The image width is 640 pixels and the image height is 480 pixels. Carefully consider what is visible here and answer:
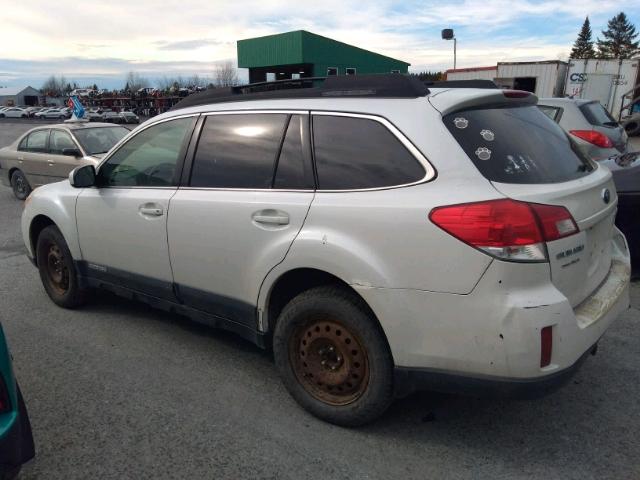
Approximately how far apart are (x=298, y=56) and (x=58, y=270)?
31.7 m

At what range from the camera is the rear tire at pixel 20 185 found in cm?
1098

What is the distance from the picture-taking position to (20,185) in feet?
36.5

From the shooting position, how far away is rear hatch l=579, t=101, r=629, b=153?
26.4 feet

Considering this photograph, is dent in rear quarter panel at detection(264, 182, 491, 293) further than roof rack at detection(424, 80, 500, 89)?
No

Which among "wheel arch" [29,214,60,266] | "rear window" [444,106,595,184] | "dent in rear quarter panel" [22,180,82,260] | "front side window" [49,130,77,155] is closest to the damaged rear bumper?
"rear window" [444,106,595,184]

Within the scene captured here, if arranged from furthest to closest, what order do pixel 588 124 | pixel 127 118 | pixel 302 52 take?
1. pixel 127 118
2. pixel 302 52
3. pixel 588 124

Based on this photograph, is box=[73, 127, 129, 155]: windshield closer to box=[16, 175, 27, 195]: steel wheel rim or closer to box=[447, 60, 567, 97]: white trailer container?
box=[16, 175, 27, 195]: steel wheel rim

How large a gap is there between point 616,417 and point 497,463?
0.87 meters

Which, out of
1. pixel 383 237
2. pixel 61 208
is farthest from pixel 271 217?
pixel 61 208

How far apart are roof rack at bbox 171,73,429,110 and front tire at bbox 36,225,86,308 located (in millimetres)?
1728

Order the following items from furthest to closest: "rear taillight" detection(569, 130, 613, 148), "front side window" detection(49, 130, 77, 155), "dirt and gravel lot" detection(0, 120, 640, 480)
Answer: "front side window" detection(49, 130, 77, 155)
"rear taillight" detection(569, 130, 613, 148)
"dirt and gravel lot" detection(0, 120, 640, 480)

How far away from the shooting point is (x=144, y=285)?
12.9 feet

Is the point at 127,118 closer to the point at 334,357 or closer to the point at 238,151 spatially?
the point at 238,151

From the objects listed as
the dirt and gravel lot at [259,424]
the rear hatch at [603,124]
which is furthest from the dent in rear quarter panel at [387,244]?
the rear hatch at [603,124]
